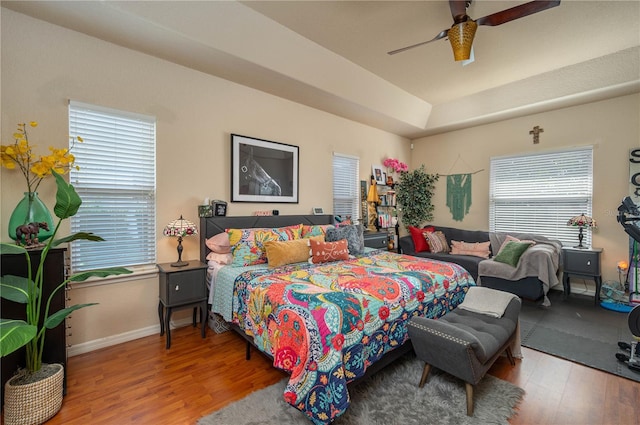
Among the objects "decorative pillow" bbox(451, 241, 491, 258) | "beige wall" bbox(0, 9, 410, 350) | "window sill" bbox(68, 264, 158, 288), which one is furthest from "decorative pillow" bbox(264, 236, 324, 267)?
"decorative pillow" bbox(451, 241, 491, 258)

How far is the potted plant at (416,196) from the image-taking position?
5.64 meters

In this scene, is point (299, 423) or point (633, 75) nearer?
point (299, 423)

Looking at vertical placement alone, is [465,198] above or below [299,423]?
above

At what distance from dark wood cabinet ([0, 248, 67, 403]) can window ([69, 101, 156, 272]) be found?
66 cm

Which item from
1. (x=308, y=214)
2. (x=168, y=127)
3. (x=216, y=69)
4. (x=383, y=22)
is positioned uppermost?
(x=383, y=22)

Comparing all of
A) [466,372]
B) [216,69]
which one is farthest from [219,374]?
[216,69]

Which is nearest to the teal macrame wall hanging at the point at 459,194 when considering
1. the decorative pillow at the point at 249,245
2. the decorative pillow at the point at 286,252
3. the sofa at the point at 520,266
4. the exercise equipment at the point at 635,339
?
the sofa at the point at 520,266

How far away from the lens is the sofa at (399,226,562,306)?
12.1ft

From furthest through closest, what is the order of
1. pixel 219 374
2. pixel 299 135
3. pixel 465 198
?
pixel 465 198
pixel 299 135
pixel 219 374

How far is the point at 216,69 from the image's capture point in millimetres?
3129

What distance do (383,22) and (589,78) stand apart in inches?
116

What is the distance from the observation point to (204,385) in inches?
83.5

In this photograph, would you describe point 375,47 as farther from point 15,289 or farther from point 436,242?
point 15,289

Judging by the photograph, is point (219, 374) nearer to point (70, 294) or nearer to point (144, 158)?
point (70, 294)
